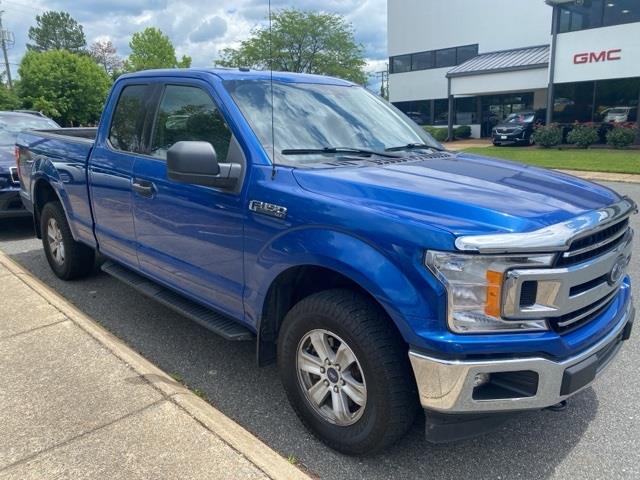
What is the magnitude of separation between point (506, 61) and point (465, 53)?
204 inches

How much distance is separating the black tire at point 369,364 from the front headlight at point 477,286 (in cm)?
35

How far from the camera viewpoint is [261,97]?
3406 millimetres

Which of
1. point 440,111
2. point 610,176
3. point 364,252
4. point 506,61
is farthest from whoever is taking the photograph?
point 440,111

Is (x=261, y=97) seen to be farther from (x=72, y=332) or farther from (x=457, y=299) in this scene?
(x=72, y=332)

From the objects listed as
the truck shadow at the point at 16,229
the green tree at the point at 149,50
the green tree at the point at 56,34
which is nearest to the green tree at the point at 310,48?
the green tree at the point at 149,50

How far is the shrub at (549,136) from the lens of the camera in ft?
73.4

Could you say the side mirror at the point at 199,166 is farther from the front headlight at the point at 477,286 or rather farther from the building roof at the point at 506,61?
the building roof at the point at 506,61

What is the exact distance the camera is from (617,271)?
2.69 metres

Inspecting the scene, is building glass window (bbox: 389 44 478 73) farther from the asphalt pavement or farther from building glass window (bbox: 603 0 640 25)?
the asphalt pavement

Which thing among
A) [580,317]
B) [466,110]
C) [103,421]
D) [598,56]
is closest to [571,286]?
[580,317]

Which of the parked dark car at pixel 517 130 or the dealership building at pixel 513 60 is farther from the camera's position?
the parked dark car at pixel 517 130

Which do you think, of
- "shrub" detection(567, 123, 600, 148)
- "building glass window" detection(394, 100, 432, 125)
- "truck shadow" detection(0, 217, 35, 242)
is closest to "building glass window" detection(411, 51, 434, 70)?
"building glass window" detection(394, 100, 432, 125)

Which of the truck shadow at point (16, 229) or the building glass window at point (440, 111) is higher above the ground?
the building glass window at point (440, 111)

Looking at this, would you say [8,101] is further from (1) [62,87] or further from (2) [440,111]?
(2) [440,111]
